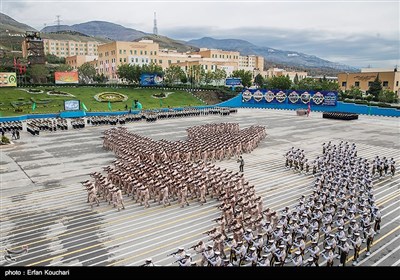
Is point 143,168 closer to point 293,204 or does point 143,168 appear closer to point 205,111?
point 293,204

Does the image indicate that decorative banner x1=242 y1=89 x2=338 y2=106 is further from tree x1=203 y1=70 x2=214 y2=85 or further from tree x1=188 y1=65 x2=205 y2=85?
tree x1=188 y1=65 x2=205 y2=85

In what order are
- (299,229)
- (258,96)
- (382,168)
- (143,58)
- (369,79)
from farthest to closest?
(143,58) < (369,79) < (258,96) < (382,168) < (299,229)

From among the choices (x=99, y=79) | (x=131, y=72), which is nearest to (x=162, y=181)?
(x=131, y=72)

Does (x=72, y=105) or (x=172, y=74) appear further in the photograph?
(x=172, y=74)

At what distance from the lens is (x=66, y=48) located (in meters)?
153

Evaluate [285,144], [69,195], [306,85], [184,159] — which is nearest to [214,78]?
[306,85]

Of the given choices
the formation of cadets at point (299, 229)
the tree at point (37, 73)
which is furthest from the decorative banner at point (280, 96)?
the tree at point (37, 73)

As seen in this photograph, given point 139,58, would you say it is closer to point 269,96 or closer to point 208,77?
point 208,77

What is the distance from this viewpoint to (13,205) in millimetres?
13859

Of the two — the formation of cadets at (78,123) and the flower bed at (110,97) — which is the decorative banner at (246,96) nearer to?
the flower bed at (110,97)

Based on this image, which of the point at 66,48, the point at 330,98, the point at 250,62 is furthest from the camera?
the point at 66,48

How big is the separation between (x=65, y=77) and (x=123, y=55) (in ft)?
98.1

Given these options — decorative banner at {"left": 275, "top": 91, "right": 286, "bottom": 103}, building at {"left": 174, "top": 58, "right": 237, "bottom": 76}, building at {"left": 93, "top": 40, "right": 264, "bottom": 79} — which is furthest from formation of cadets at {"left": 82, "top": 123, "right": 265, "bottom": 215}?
building at {"left": 174, "top": 58, "right": 237, "bottom": 76}

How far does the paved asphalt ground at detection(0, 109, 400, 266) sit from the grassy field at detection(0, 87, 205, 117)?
756 inches
